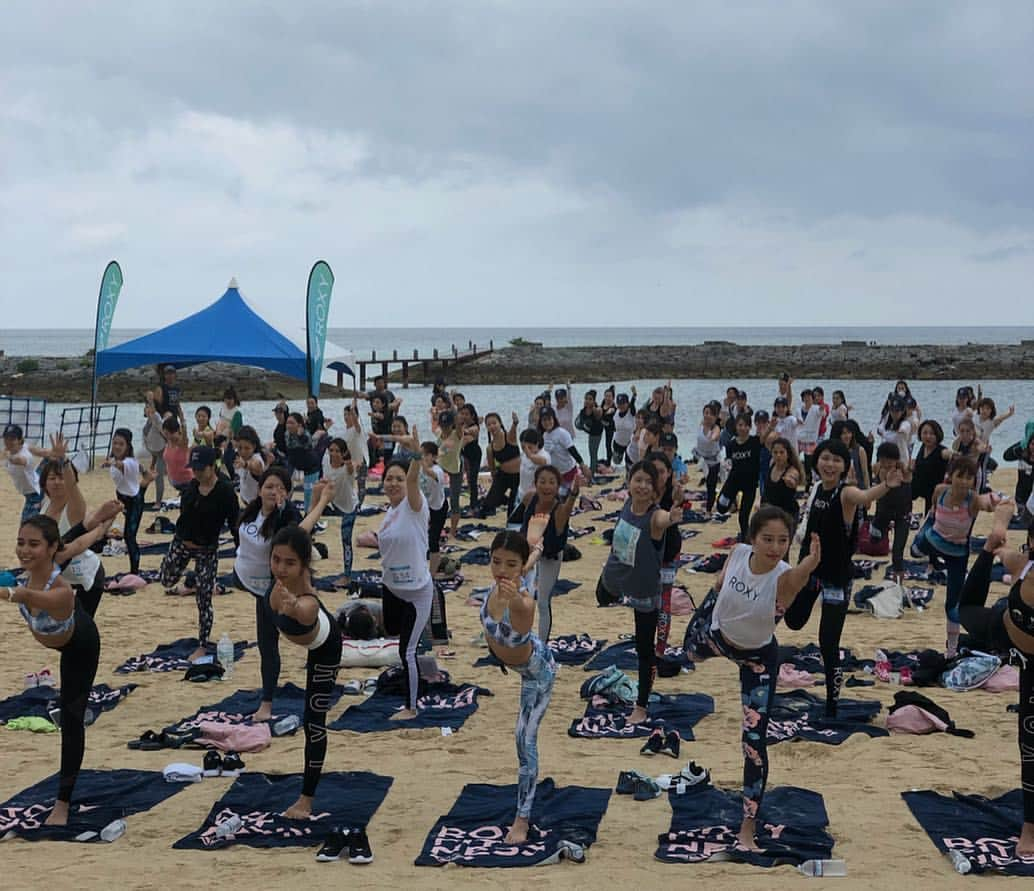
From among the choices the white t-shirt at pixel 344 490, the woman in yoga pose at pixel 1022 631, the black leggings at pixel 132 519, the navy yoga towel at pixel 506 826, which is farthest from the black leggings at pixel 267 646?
the black leggings at pixel 132 519

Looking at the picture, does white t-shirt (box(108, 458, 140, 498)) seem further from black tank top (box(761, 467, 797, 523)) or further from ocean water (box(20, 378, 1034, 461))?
ocean water (box(20, 378, 1034, 461))

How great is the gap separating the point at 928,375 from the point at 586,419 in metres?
46.9

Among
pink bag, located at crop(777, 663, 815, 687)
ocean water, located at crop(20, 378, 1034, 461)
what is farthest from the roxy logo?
ocean water, located at crop(20, 378, 1034, 461)

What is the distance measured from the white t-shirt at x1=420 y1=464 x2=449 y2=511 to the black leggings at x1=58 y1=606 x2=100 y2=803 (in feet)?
15.8

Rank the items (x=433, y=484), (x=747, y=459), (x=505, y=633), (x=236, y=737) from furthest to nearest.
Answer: (x=747, y=459)
(x=433, y=484)
(x=236, y=737)
(x=505, y=633)

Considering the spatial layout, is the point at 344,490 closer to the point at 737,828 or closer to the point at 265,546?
the point at 265,546

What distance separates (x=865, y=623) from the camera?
10297 mm

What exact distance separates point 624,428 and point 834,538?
527 inches

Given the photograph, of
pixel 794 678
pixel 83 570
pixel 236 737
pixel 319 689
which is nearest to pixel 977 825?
pixel 794 678

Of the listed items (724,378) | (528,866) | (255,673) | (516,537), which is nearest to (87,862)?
(528,866)

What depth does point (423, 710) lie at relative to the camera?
773cm

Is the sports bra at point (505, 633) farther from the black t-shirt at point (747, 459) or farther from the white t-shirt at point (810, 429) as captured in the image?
the white t-shirt at point (810, 429)

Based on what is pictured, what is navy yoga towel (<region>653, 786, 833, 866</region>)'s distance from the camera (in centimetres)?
517

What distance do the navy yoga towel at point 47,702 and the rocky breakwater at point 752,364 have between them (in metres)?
53.8
